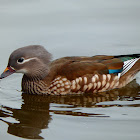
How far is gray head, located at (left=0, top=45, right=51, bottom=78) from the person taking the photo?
357 inches

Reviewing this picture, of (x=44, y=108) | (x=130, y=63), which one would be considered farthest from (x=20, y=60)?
(x=130, y=63)

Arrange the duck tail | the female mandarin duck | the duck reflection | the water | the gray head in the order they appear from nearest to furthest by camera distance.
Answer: the water, the duck reflection, the gray head, the female mandarin duck, the duck tail

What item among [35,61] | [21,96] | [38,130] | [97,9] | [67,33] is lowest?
[38,130]

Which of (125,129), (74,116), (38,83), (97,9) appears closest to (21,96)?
(38,83)

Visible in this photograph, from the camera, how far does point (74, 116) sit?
26.6 ft

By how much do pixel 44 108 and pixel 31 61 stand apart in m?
1.19

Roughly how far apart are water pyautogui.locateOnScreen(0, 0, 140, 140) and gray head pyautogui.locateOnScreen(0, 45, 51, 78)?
21.0 inches

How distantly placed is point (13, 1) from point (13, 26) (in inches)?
50.5

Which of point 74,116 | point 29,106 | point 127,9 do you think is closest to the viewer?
point 74,116

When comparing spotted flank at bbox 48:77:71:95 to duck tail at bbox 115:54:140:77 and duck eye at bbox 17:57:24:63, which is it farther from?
duck tail at bbox 115:54:140:77

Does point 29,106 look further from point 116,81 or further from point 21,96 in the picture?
point 116,81

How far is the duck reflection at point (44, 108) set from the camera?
7.73m

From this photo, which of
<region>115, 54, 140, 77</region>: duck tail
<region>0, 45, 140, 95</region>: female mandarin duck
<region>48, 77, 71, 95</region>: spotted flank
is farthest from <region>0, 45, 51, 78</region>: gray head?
<region>115, 54, 140, 77</region>: duck tail

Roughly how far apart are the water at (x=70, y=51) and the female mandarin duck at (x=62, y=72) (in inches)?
Result: 7.6
